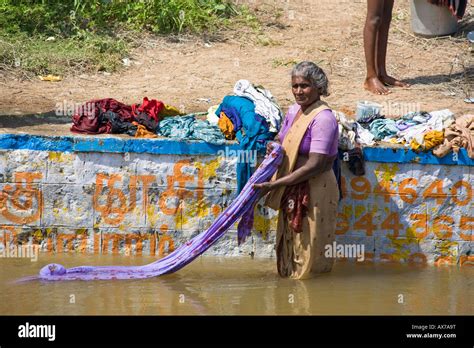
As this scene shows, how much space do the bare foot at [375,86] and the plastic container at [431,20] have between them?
5.84ft

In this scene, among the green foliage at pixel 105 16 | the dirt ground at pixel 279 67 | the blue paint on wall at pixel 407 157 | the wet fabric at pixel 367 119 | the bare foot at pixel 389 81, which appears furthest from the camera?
the green foliage at pixel 105 16

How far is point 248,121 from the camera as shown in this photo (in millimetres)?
8305

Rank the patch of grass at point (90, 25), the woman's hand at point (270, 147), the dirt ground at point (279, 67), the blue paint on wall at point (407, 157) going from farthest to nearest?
the patch of grass at point (90, 25), the dirt ground at point (279, 67), the blue paint on wall at point (407, 157), the woman's hand at point (270, 147)

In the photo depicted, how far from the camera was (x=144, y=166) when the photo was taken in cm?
854

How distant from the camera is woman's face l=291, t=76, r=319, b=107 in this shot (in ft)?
24.3

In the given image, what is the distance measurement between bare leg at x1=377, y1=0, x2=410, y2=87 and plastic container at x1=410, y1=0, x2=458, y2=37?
1454 millimetres

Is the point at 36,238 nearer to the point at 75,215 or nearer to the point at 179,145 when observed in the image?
the point at 75,215

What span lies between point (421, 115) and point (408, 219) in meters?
0.94

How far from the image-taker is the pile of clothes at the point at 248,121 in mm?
8312

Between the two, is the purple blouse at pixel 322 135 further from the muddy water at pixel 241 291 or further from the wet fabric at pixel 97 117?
the wet fabric at pixel 97 117

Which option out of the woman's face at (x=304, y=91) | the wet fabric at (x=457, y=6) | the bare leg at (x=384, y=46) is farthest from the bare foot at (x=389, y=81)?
the woman's face at (x=304, y=91)

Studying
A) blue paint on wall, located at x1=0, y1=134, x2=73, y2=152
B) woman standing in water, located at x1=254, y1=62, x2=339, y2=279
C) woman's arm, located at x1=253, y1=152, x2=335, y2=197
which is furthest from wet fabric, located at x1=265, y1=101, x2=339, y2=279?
blue paint on wall, located at x1=0, y1=134, x2=73, y2=152
